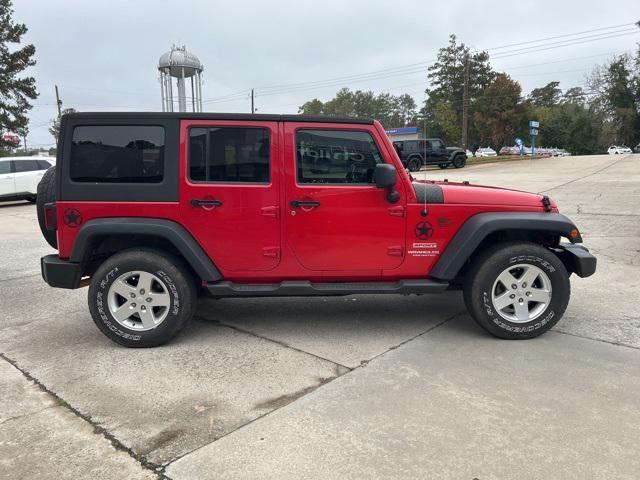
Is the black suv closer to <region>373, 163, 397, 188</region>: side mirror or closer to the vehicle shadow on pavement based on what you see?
the vehicle shadow on pavement

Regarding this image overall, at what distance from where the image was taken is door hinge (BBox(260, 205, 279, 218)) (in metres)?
3.88

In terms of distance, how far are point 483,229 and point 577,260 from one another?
3.08 ft

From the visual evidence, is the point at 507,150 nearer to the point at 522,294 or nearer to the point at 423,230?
the point at 522,294

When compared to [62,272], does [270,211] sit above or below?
above

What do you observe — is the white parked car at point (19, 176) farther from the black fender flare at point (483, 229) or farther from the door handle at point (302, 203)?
the black fender flare at point (483, 229)

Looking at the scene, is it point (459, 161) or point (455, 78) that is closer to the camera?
point (459, 161)

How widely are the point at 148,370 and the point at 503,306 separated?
9.30 ft

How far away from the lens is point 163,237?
3811 millimetres

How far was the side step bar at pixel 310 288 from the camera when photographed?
156 inches

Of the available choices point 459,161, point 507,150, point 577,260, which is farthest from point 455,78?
point 577,260

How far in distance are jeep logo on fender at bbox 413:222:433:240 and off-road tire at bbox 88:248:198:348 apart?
6.32 feet

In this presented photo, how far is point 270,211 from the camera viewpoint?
3881 mm

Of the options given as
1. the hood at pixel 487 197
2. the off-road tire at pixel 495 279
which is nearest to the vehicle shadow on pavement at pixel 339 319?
the off-road tire at pixel 495 279

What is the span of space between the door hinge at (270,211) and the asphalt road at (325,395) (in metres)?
1.07
